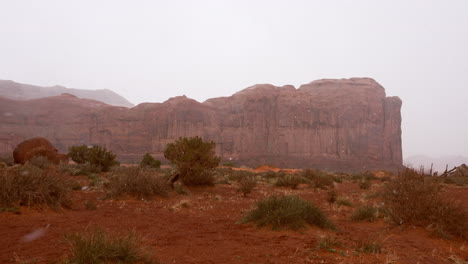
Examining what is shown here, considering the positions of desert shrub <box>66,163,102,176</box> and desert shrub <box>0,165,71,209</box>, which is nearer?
desert shrub <box>0,165,71,209</box>

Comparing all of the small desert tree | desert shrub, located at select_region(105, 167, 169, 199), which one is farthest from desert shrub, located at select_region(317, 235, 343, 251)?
the small desert tree

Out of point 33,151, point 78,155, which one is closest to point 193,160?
point 33,151

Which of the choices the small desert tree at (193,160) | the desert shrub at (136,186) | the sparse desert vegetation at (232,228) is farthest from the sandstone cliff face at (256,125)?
the sparse desert vegetation at (232,228)

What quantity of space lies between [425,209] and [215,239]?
459 cm

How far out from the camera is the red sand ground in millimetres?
4453

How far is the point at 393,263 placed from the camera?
14.2 ft

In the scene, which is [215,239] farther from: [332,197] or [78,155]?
[78,155]

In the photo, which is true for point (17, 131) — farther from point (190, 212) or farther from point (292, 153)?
point (190, 212)

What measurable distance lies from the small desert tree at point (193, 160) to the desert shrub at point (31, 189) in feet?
21.2

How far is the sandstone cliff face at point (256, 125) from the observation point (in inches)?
2773

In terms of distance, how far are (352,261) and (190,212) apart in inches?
207

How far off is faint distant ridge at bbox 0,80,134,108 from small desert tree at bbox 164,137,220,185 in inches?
4048

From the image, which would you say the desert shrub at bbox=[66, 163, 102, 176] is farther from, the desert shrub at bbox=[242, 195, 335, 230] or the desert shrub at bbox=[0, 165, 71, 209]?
the desert shrub at bbox=[242, 195, 335, 230]

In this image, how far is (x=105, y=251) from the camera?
11.3 feet
